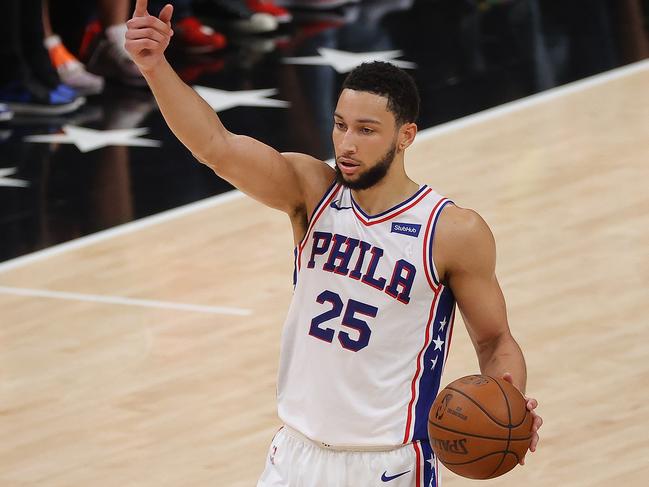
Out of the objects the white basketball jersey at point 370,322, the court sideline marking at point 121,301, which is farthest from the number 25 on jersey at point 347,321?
the court sideline marking at point 121,301

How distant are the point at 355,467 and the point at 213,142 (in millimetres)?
1087

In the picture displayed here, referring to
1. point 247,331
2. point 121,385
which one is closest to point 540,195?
point 247,331

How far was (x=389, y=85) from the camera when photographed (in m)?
4.51

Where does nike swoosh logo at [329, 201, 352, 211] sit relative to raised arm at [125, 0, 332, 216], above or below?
below

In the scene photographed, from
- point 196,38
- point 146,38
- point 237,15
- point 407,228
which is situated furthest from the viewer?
point 237,15

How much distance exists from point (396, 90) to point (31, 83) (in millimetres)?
7909

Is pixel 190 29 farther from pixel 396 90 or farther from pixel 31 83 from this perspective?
pixel 396 90

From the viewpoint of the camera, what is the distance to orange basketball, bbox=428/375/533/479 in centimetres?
446

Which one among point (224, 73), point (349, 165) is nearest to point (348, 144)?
point (349, 165)

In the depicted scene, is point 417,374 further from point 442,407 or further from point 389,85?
point 389,85

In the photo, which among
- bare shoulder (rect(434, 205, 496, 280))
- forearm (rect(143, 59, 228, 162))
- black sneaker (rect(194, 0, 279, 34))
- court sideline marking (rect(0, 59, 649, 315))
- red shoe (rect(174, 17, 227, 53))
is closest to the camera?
forearm (rect(143, 59, 228, 162))

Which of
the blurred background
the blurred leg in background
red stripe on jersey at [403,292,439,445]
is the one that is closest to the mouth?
red stripe on jersey at [403,292,439,445]

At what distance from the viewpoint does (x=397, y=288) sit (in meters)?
4.59

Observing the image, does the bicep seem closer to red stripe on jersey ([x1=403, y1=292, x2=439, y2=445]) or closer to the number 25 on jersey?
the number 25 on jersey
